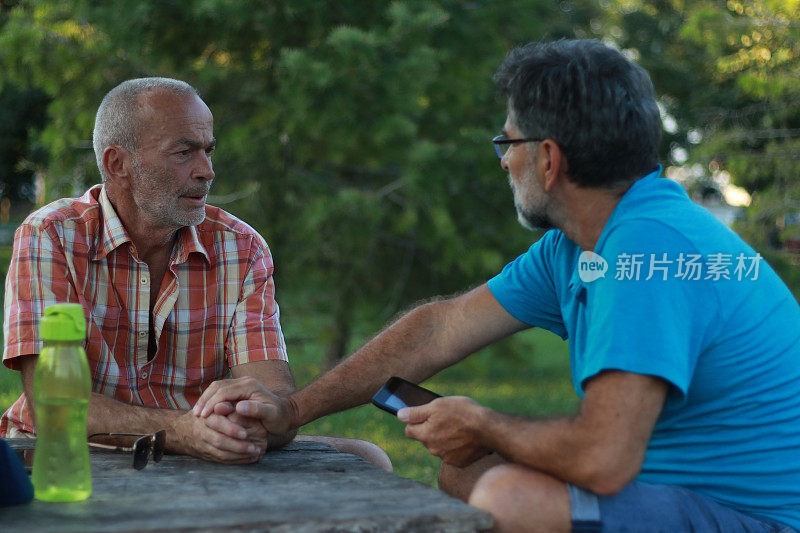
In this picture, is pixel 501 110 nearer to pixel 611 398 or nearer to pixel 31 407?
pixel 31 407

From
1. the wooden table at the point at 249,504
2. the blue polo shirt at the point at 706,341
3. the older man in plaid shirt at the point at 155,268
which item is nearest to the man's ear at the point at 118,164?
the older man in plaid shirt at the point at 155,268

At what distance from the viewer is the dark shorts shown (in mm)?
1881

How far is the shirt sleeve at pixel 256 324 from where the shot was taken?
3.07 meters

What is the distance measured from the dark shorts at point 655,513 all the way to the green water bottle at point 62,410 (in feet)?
3.32

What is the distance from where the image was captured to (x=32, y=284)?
281 cm

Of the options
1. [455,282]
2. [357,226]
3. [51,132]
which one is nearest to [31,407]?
[357,226]

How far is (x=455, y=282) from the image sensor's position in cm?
827

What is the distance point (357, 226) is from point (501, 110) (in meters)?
1.74

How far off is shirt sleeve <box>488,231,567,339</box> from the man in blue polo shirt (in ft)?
0.36

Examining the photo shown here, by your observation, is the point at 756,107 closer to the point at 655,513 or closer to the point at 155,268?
the point at 155,268

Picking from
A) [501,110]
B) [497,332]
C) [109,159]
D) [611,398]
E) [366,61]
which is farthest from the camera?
[501,110]

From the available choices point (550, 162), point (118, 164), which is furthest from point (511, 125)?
point (118, 164)

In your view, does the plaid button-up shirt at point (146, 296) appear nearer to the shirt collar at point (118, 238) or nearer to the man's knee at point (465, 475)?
the shirt collar at point (118, 238)

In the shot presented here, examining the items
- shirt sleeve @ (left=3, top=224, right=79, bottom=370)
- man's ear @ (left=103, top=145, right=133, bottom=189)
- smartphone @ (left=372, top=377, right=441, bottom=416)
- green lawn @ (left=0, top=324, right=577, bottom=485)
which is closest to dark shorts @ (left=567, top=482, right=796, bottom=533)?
smartphone @ (left=372, top=377, right=441, bottom=416)
